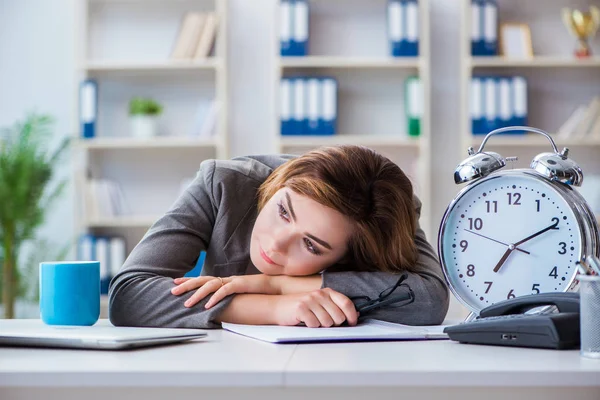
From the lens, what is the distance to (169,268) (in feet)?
5.07

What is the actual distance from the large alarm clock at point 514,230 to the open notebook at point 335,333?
0.40ft

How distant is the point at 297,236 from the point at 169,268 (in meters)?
0.29

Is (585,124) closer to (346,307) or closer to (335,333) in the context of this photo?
(346,307)

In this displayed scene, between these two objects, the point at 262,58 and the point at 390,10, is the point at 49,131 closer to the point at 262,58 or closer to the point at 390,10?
the point at 262,58

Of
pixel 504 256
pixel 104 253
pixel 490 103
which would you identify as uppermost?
pixel 490 103

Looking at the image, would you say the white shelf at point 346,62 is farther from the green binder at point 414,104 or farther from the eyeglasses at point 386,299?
the eyeglasses at point 386,299

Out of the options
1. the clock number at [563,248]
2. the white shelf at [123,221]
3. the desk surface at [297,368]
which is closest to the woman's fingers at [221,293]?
the desk surface at [297,368]

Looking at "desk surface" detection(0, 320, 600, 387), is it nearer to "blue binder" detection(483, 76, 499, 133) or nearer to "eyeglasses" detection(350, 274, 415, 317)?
"eyeglasses" detection(350, 274, 415, 317)

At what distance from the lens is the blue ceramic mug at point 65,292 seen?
4.41 ft

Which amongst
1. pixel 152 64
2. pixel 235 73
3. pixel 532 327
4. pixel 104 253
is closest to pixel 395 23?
pixel 235 73

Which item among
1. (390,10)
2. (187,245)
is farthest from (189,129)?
(187,245)

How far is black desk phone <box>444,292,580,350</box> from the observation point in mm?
1029

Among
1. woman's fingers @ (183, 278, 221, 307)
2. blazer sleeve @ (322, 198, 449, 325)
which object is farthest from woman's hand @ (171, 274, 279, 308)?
blazer sleeve @ (322, 198, 449, 325)

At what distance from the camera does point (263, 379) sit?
828 mm
